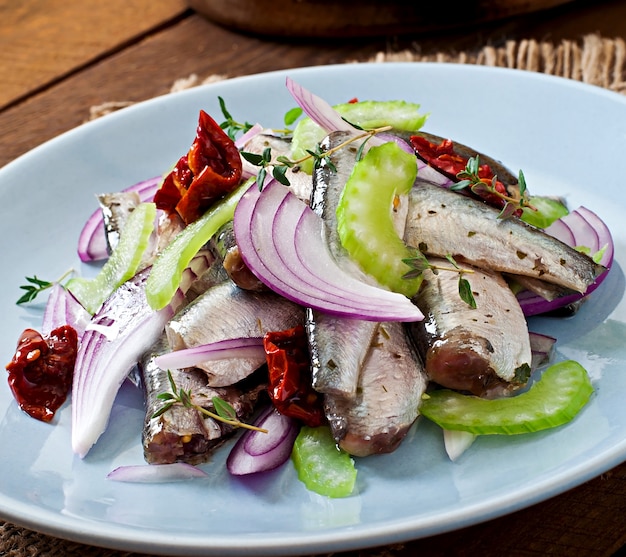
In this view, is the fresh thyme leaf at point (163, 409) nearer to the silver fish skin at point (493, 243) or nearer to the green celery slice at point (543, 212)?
the silver fish skin at point (493, 243)

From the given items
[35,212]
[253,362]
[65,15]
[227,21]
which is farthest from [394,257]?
[65,15]

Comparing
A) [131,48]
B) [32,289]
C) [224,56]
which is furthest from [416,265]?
[131,48]

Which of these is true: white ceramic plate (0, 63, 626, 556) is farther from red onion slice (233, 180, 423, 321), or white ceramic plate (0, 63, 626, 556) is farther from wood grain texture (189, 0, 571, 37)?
wood grain texture (189, 0, 571, 37)

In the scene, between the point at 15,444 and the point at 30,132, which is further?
the point at 30,132

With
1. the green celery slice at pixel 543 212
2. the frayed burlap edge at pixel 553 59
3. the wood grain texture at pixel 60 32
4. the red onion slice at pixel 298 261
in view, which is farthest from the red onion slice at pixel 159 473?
the wood grain texture at pixel 60 32

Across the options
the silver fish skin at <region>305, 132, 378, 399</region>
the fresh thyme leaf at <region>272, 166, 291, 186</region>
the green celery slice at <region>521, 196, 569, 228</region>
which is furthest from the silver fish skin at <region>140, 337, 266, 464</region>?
the green celery slice at <region>521, 196, 569, 228</region>

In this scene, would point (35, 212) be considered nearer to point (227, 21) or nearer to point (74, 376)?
point (74, 376)
